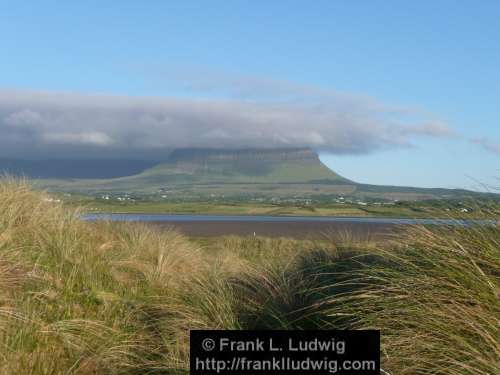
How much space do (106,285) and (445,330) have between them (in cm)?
430

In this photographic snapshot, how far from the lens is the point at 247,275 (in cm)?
781

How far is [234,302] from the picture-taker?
6.56 m

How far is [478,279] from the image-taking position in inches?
197

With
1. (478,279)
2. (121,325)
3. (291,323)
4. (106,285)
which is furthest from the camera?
(106,285)

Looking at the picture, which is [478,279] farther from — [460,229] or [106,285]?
[106,285]

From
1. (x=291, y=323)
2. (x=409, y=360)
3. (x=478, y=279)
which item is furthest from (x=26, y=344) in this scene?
(x=478, y=279)

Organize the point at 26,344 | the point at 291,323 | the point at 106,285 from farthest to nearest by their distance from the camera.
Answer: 1. the point at 106,285
2. the point at 291,323
3. the point at 26,344

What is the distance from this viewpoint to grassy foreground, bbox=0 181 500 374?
4727 mm

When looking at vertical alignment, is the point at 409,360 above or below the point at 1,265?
below

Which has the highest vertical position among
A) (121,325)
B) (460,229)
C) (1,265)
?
(460,229)

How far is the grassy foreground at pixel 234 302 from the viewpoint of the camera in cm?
473

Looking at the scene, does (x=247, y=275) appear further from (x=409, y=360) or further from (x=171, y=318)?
(x=409, y=360)

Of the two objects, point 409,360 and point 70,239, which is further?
point 70,239

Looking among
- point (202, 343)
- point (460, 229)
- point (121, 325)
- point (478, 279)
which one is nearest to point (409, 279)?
point (478, 279)
